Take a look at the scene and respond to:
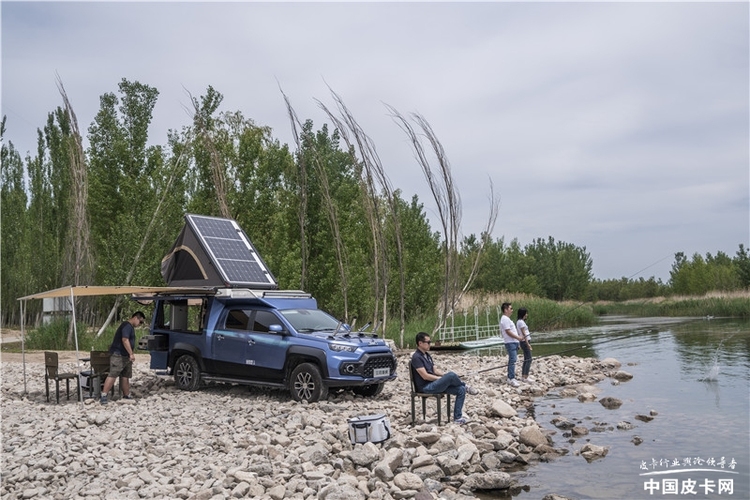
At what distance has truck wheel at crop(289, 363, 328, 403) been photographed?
11938 millimetres

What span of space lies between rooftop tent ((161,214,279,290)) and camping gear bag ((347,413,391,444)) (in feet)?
17.4

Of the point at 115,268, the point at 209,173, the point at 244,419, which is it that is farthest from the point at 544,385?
the point at 115,268

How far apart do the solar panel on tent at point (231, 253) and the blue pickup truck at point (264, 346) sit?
71 centimetres

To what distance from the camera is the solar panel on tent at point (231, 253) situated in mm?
14172

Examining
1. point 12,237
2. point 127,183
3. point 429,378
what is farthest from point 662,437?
point 12,237

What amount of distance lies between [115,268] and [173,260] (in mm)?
12819

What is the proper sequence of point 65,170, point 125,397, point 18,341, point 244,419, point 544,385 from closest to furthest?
1. point 244,419
2. point 125,397
3. point 544,385
4. point 18,341
5. point 65,170

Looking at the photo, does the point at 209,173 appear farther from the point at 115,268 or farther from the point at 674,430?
the point at 674,430

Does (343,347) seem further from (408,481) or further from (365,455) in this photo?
(408,481)

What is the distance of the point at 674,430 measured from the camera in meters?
12.0

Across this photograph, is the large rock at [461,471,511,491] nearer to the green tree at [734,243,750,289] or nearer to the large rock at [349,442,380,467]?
the large rock at [349,442,380,467]

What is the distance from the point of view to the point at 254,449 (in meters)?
9.18

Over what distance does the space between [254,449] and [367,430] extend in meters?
1.49

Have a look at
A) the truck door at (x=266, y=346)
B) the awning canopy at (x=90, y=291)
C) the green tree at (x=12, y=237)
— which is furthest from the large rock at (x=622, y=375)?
the green tree at (x=12, y=237)
